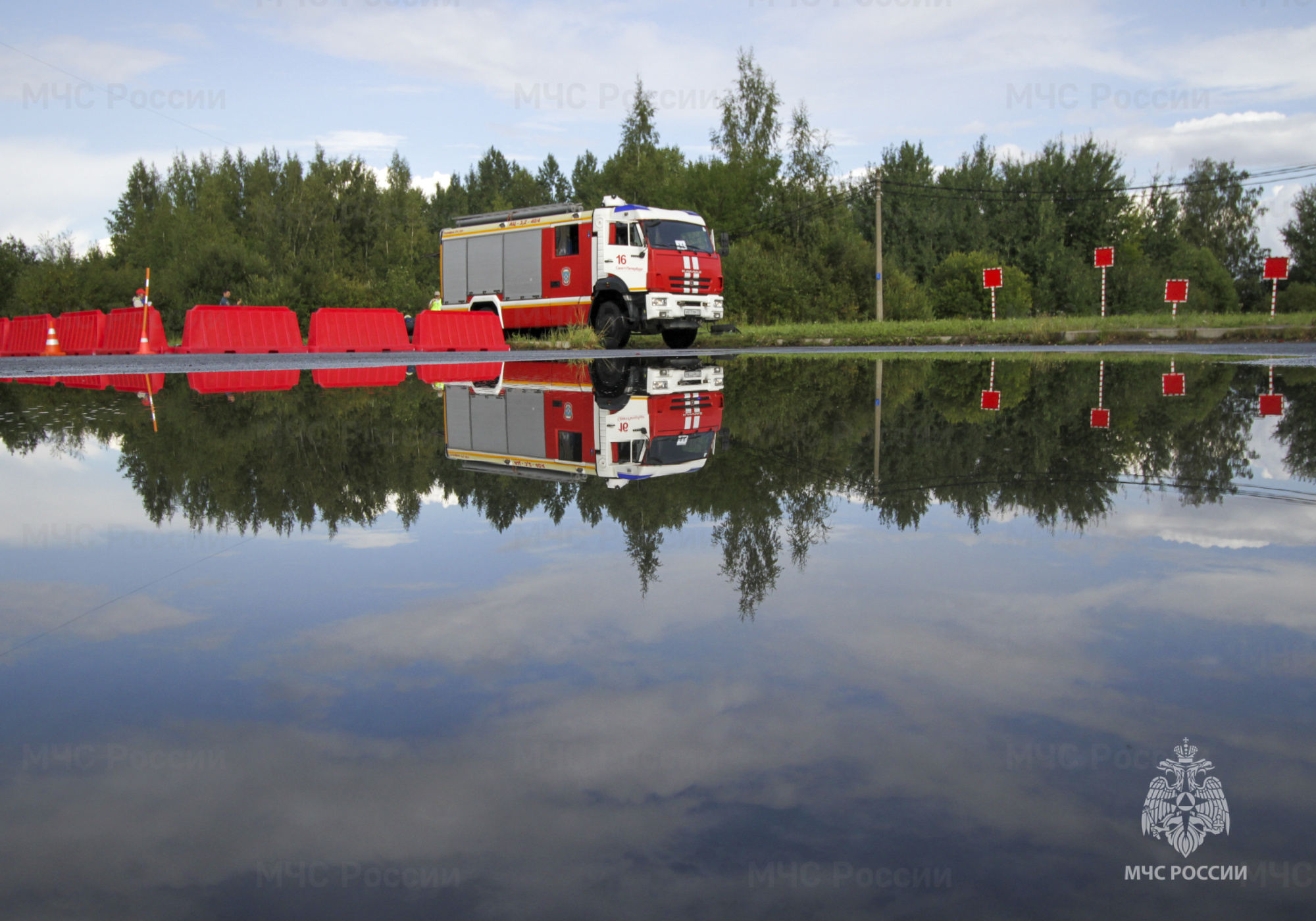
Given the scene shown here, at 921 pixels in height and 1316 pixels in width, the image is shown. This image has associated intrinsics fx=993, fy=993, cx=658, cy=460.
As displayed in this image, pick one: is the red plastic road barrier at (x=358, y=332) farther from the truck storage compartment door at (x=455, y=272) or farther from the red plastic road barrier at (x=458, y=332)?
the truck storage compartment door at (x=455, y=272)

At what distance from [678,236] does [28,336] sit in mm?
16169

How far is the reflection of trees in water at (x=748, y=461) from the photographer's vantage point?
393cm

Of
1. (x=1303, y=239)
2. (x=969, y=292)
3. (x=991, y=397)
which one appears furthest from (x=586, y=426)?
(x=1303, y=239)

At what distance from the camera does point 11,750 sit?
5.92 feet

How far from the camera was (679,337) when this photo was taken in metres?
24.9

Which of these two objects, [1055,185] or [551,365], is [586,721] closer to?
[551,365]

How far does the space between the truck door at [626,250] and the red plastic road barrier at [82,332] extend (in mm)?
11711

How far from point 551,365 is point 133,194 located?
304ft

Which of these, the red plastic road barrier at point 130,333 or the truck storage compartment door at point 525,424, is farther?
the red plastic road barrier at point 130,333

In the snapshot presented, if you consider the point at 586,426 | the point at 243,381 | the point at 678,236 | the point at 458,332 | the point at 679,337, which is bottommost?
the point at 586,426

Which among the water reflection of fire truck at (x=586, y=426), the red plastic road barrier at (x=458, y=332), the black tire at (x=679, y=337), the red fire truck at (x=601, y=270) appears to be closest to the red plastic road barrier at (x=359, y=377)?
the water reflection of fire truck at (x=586, y=426)

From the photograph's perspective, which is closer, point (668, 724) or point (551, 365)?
point (668, 724)

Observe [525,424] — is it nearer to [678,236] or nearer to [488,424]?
[488,424]

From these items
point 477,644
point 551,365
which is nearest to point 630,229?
point 551,365
